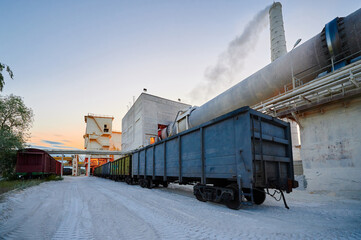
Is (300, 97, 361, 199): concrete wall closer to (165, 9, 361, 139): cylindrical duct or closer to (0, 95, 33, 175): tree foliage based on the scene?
(165, 9, 361, 139): cylindrical duct

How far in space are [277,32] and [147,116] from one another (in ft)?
81.8

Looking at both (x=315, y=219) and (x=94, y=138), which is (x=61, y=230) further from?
(x=94, y=138)

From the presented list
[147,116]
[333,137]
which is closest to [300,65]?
[333,137]

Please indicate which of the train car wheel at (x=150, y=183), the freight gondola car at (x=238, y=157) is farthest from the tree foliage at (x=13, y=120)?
the freight gondola car at (x=238, y=157)

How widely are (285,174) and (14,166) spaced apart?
24883 mm

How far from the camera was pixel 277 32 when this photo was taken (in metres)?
27.1

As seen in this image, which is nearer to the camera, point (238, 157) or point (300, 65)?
point (238, 157)

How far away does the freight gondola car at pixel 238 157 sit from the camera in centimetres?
558

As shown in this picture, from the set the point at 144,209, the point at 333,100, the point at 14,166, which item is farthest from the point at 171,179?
the point at 14,166

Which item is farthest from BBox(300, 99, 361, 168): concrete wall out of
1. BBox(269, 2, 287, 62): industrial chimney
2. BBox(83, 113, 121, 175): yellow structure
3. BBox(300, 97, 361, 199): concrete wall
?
BBox(83, 113, 121, 175): yellow structure

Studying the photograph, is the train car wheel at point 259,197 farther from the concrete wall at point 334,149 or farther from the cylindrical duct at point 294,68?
the cylindrical duct at point 294,68

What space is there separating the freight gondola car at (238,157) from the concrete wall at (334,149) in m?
4.25

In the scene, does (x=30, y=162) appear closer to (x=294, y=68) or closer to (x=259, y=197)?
(x=259, y=197)

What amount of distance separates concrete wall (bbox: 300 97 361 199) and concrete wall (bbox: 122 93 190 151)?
28.2m
